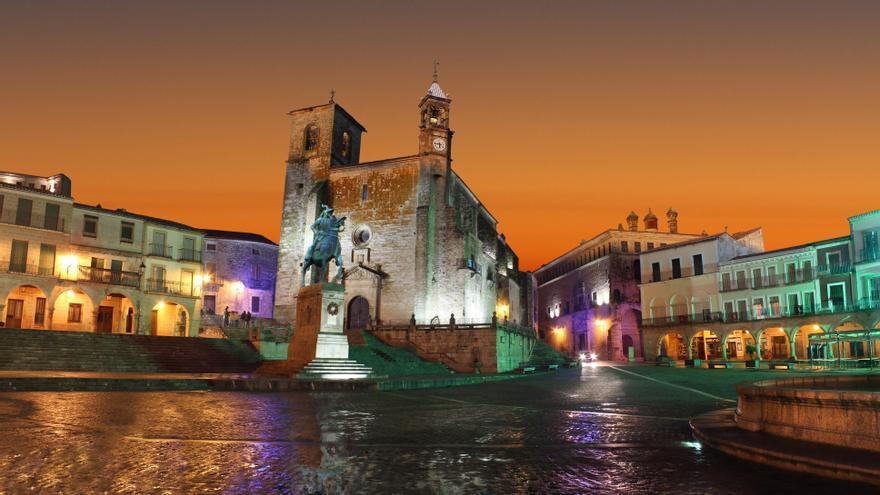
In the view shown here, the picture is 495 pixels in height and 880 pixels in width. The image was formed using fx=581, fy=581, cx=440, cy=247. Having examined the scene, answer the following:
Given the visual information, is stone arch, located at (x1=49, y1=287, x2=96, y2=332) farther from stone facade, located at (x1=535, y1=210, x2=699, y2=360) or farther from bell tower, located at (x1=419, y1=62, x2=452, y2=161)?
stone facade, located at (x1=535, y1=210, x2=699, y2=360)

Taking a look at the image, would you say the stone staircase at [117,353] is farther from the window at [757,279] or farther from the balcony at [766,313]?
the window at [757,279]

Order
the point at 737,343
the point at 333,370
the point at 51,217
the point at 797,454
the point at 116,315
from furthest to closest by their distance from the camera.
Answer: the point at 737,343
the point at 116,315
the point at 51,217
the point at 333,370
the point at 797,454

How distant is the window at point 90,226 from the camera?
3578 cm

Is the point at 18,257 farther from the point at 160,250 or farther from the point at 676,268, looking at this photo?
the point at 676,268

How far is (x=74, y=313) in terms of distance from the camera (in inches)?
1384

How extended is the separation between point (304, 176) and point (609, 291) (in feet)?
108

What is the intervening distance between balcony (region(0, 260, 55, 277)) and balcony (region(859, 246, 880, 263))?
48851 millimetres

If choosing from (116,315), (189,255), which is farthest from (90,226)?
(189,255)

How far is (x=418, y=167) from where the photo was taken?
41.8 meters

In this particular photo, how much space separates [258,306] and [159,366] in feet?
94.5

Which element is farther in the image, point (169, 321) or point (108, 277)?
point (169, 321)

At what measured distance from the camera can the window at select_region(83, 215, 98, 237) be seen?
117 feet

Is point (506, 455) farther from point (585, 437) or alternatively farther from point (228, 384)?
point (228, 384)

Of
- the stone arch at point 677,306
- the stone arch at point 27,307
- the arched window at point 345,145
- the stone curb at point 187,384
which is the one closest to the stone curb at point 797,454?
the stone curb at point 187,384
